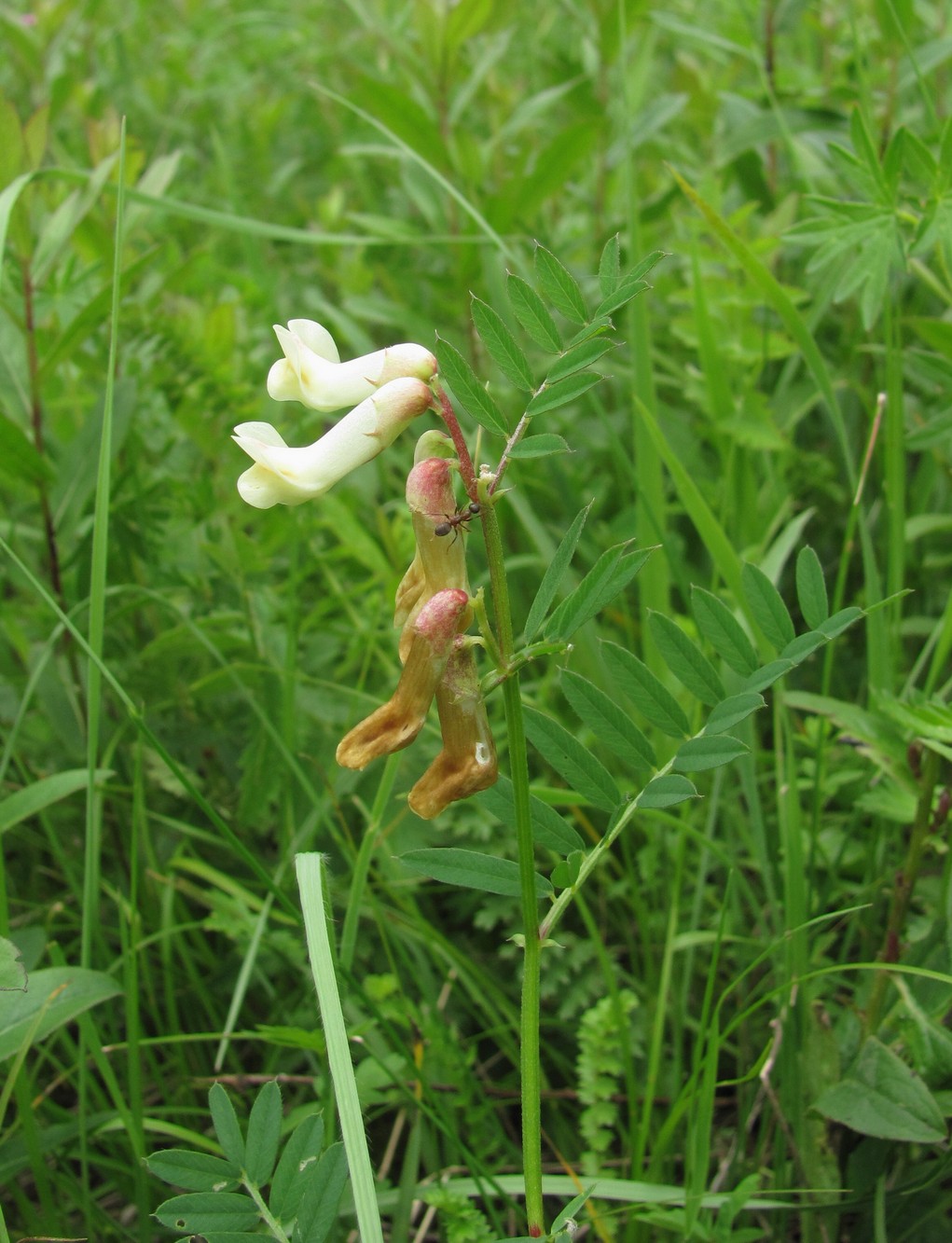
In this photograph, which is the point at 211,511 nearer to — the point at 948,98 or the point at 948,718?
the point at 948,718

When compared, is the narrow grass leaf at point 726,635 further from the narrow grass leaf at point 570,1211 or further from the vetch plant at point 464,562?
the narrow grass leaf at point 570,1211

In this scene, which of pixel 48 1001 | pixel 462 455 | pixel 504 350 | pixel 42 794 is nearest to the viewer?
pixel 462 455

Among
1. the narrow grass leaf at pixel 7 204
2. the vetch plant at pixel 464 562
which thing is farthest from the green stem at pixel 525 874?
the narrow grass leaf at pixel 7 204

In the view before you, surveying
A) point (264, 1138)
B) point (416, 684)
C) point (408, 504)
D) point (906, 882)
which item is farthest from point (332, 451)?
point (906, 882)

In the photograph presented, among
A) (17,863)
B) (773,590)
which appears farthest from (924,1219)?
(17,863)

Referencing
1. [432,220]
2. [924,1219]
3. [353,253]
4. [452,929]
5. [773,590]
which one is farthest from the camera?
[353,253]

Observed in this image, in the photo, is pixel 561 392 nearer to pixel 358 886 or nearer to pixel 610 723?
→ pixel 610 723
